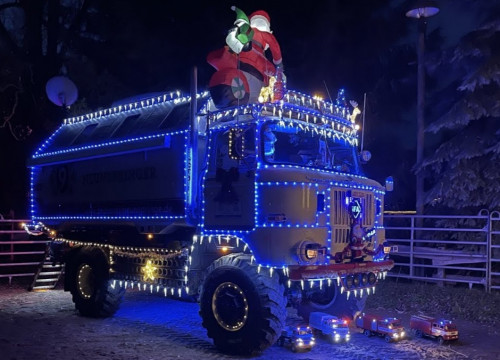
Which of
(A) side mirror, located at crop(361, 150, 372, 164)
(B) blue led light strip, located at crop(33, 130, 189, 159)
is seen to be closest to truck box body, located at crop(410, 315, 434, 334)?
(A) side mirror, located at crop(361, 150, 372, 164)

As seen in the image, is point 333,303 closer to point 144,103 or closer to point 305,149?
point 305,149

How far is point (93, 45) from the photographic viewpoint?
24.6 meters

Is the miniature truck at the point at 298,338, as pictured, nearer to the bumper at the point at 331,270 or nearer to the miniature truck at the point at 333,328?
the miniature truck at the point at 333,328

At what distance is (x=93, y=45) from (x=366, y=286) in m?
19.5

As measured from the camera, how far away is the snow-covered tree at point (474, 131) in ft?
47.7

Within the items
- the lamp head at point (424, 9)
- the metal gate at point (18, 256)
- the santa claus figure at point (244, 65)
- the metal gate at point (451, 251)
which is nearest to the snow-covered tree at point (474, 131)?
the metal gate at point (451, 251)

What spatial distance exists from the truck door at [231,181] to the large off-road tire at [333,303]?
2.21m

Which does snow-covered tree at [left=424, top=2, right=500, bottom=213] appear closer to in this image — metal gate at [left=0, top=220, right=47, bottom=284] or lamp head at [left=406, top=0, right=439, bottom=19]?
lamp head at [left=406, top=0, right=439, bottom=19]

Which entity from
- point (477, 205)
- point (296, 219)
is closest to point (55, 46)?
point (477, 205)

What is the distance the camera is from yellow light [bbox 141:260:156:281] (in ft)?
32.0

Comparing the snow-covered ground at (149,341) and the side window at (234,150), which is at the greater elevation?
the side window at (234,150)

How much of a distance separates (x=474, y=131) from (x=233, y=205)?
9.52 metres

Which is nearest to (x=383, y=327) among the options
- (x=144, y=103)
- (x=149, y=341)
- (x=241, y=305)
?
(x=241, y=305)

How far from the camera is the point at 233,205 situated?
8.26 m
